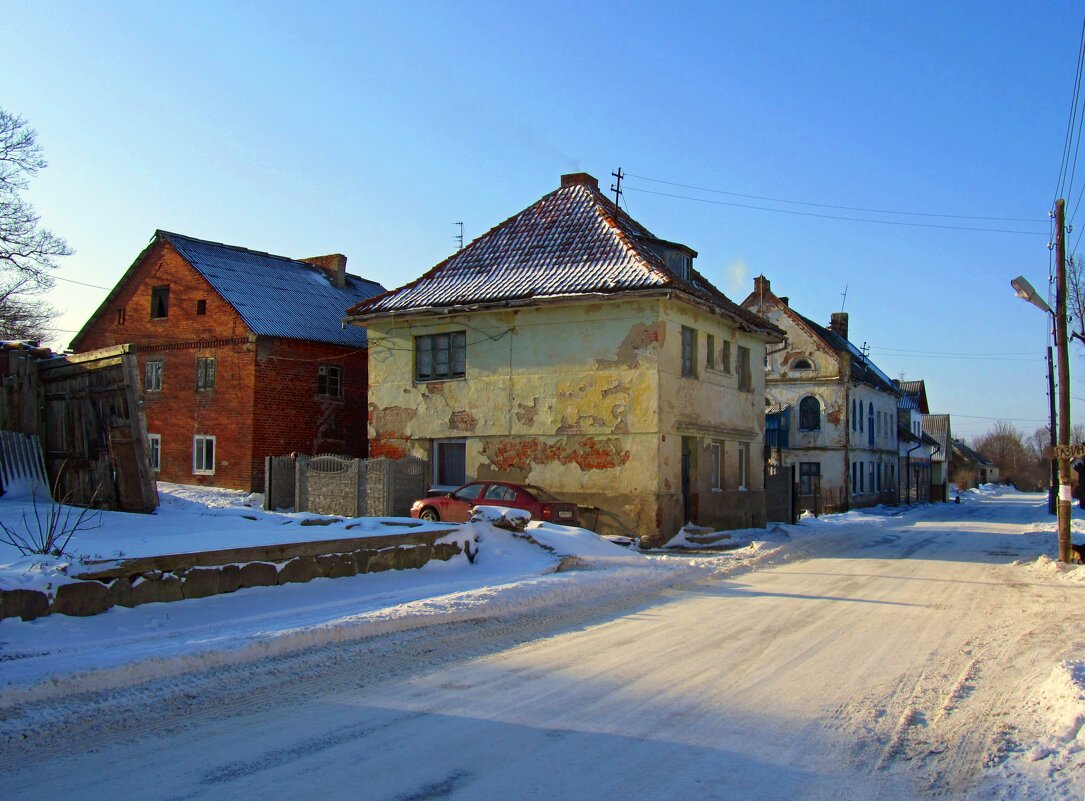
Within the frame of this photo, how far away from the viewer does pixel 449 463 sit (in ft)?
81.7

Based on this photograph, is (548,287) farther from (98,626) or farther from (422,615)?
(98,626)

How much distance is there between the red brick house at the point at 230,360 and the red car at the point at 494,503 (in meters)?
10.3

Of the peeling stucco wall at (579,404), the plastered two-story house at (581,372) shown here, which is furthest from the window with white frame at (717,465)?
the peeling stucco wall at (579,404)

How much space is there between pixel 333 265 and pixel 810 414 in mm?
22101

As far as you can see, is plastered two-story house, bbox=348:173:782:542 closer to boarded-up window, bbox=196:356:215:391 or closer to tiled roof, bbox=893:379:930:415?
boarded-up window, bbox=196:356:215:391

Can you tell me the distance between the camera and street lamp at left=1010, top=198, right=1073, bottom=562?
18.6m

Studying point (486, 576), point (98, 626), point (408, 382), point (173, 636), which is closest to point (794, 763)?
point (173, 636)

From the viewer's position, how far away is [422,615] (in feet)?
32.5

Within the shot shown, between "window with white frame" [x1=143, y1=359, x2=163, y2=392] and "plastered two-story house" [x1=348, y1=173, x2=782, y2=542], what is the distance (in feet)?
32.8

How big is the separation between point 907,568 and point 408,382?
529 inches

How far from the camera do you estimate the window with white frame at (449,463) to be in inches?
969

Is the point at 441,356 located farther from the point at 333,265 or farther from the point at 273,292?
the point at 333,265

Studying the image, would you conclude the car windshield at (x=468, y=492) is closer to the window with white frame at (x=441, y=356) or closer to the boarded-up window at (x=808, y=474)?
the window with white frame at (x=441, y=356)

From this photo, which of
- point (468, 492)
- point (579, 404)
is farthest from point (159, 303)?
point (579, 404)
